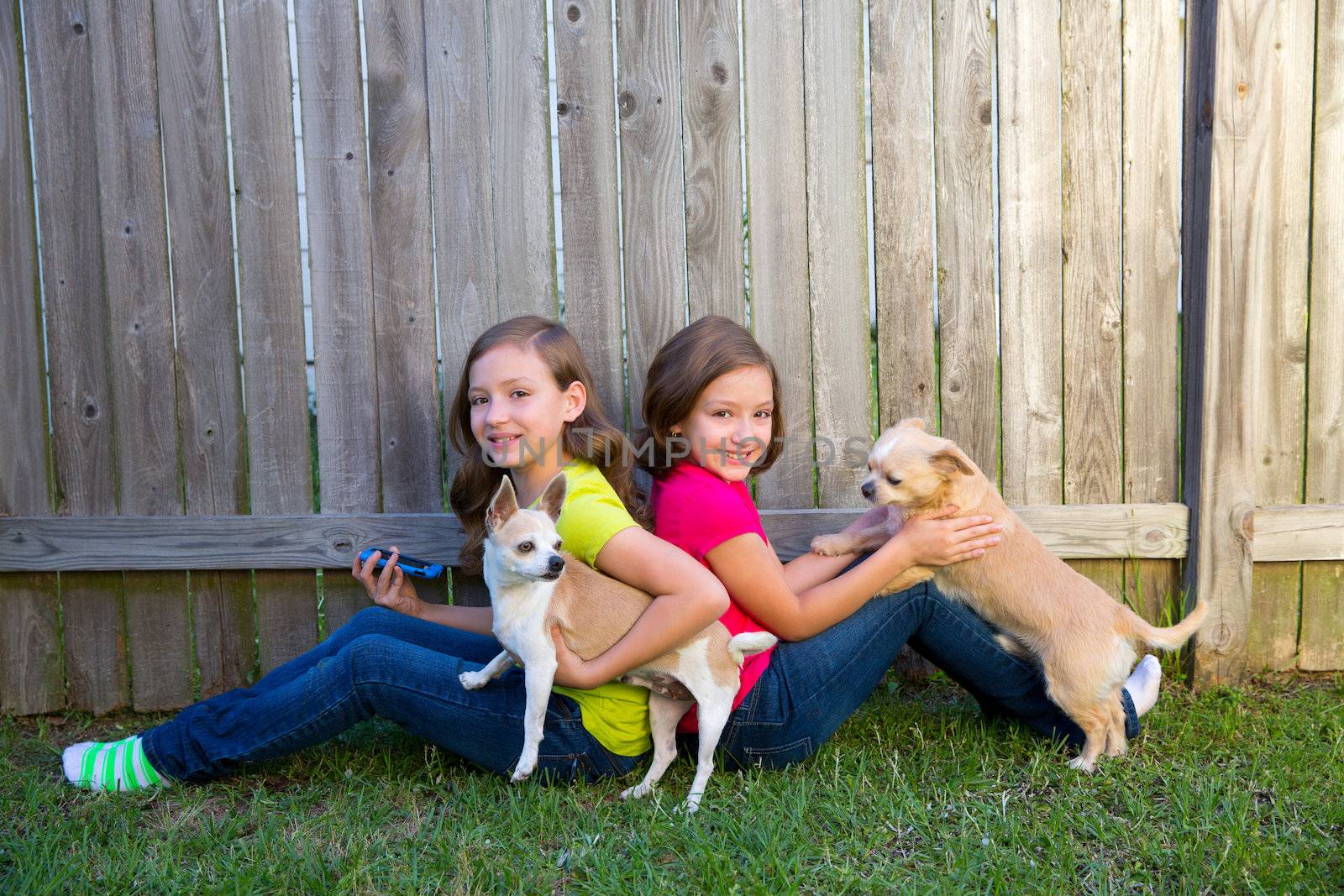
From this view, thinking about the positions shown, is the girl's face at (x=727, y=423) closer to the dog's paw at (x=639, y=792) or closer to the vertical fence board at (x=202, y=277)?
the dog's paw at (x=639, y=792)

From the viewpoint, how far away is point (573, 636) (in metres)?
2.48

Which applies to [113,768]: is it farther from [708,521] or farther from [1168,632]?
[1168,632]

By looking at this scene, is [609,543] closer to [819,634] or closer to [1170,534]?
[819,634]

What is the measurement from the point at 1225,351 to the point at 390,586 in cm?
308

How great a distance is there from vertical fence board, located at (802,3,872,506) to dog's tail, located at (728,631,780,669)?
105 cm

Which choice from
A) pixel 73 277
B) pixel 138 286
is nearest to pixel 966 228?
pixel 138 286

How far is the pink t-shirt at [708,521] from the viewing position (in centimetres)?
259

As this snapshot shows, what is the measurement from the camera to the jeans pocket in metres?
2.65

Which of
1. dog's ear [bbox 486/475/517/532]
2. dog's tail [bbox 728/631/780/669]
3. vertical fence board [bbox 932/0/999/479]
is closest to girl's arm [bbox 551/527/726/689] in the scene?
dog's tail [bbox 728/631/780/669]

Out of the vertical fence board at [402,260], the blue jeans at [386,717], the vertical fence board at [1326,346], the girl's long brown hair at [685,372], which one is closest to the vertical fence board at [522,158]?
the vertical fence board at [402,260]

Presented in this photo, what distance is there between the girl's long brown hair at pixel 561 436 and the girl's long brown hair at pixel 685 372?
0.11 metres

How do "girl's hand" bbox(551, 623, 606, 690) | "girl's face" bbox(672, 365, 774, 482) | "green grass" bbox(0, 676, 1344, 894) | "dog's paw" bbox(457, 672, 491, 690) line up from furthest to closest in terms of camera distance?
1. "girl's face" bbox(672, 365, 774, 482)
2. "dog's paw" bbox(457, 672, 491, 690)
3. "girl's hand" bbox(551, 623, 606, 690)
4. "green grass" bbox(0, 676, 1344, 894)

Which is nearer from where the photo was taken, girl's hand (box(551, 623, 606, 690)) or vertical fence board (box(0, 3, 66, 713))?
girl's hand (box(551, 623, 606, 690))

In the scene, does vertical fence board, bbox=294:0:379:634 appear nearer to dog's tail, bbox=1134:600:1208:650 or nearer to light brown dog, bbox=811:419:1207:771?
light brown dog, bbox=811:419:1207:771
